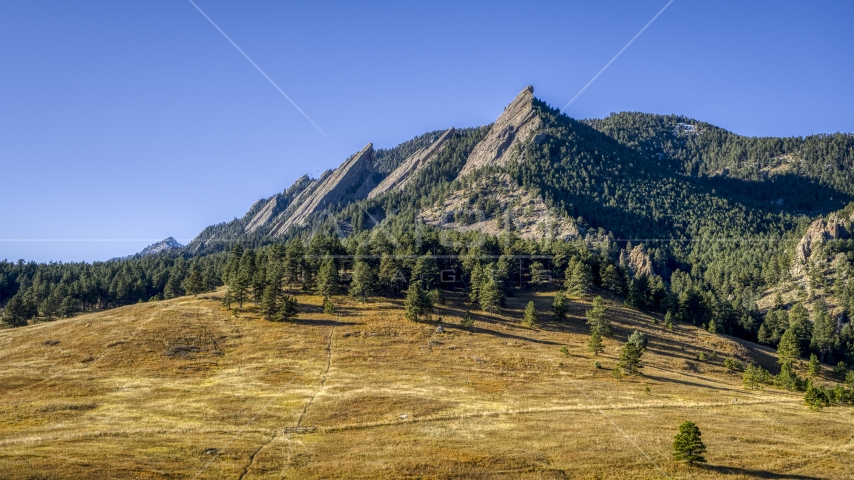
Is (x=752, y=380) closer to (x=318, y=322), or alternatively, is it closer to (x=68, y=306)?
(x=318, y=322)

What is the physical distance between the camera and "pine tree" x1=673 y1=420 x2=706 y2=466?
1603 inches

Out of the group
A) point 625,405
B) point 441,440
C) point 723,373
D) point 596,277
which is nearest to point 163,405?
point 441,440

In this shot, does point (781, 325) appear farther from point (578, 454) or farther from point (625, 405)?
point (578, 454)

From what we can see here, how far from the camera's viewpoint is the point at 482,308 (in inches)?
4808

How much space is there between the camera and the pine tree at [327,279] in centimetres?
11925

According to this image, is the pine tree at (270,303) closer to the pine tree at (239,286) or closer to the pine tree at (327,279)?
the pine tree at (239,286)

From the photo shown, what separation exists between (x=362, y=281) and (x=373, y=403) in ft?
199

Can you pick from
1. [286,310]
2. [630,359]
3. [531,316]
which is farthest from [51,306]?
[630,359]

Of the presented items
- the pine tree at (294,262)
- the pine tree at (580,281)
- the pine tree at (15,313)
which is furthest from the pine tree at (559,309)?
the pine tree at (15,313)

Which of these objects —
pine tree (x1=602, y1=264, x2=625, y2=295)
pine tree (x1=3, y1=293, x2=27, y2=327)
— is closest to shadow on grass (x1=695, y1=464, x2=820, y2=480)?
pine tree (x1=602, y1=264, x2=625, y2=295)

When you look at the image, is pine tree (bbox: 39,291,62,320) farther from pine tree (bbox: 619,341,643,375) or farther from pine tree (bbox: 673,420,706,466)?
pine tree (bbox: 673,420,706,466)

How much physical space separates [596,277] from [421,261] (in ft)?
193

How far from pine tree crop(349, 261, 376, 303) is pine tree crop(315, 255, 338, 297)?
4.81 m

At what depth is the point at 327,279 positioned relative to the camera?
118938mm
